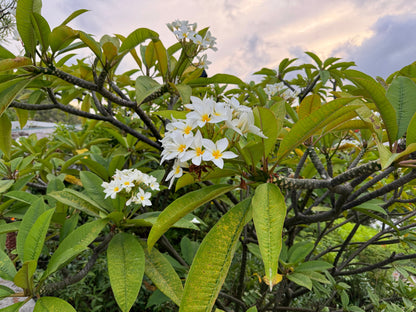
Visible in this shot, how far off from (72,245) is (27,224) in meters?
0.21

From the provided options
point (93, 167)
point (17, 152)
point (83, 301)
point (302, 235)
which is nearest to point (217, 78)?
point (93, 167)

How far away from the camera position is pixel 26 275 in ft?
2.64

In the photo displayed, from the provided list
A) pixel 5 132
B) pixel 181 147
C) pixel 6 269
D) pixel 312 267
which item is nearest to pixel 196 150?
pixel 181 147

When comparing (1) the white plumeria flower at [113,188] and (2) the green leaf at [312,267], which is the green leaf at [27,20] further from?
(2) the green leaf at [312,267]

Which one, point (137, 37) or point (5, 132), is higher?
point (137, 37)

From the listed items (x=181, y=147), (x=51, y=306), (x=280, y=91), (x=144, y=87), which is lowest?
(x=51, y=306)

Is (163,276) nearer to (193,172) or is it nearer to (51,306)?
(51,306)

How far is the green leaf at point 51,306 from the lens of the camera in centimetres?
80

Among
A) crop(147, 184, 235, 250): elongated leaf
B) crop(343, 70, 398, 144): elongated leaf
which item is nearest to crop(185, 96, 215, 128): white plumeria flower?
crop(147, 184, 235, 250): elongated leaf

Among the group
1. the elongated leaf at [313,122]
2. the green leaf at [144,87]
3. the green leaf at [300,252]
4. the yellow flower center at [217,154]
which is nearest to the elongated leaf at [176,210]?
the yellow flower center at [217,154]

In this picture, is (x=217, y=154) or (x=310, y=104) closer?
(x=217, y=154)

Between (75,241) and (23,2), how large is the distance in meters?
0.95

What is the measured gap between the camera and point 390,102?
2.48 feet

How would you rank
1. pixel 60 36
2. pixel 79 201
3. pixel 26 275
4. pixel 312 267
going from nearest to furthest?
pixel 26 275, pixel 60 36, pixel 79 201, pixel 312 267
